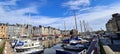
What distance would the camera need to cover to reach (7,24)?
139375mm

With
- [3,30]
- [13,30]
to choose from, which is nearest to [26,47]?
[3,30]

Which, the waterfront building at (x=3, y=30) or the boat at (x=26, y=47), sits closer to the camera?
the boat at (x=26, y=47)

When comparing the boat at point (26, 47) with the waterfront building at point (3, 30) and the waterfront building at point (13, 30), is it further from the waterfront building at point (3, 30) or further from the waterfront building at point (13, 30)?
the waterfront building at point (13, 30)

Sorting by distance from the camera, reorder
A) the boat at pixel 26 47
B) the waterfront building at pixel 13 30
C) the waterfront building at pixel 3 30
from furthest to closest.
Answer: the waterfront building at pixel 13 30
the waterfront building at pixel 3 30
the boat at pixel 26 47

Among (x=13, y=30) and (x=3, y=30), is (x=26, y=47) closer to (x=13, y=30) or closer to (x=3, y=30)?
(x=3, y=30)

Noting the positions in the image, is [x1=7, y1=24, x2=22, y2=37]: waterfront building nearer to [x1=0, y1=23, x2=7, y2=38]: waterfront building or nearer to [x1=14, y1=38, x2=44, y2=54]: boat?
[x1=0, y1=23, x2=7, y2=38]: waterfront building

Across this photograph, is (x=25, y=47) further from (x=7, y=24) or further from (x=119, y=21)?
(x=7, y=24)

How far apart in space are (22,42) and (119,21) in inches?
1783

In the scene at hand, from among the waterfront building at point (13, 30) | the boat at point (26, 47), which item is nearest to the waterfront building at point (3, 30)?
the waterfront building at point (13, 30)

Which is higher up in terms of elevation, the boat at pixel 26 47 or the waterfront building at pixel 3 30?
the waterfront building at pixel 3 30

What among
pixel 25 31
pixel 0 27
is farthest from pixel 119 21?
pixel 25 31

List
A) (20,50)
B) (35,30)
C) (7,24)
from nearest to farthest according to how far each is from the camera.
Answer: (20,50)
(7,24)
(35,30)

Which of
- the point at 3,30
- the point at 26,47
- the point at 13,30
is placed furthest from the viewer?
the point at 13,30

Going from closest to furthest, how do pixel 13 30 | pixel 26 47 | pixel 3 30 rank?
pixel 26 47 → pixel 3 30 → pixel 13 30
